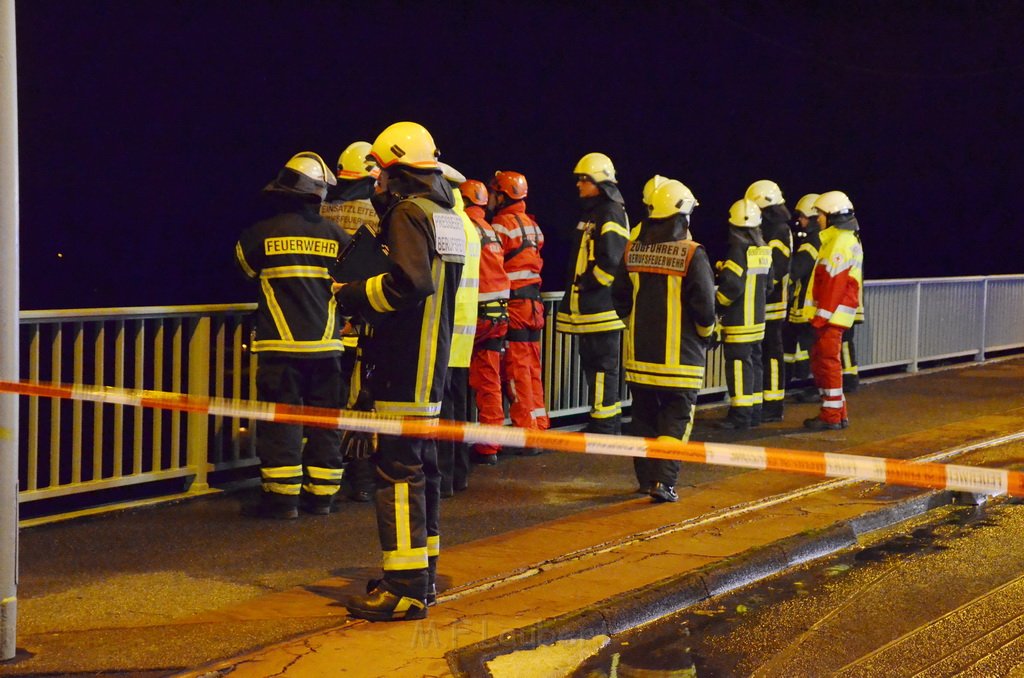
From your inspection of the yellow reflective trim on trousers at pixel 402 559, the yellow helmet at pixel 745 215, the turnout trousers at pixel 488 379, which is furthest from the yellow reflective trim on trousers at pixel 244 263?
the yellow helmet at pixel 745 215

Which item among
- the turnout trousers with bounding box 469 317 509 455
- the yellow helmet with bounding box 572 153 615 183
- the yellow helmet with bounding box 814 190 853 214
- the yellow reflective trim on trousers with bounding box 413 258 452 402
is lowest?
the turnout trousers with bounding box 469 317 509 455

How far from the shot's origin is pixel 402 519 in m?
5.57

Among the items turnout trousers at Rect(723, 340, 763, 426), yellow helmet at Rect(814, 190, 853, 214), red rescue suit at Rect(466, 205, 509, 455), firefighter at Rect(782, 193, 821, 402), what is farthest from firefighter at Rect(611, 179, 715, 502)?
firefighter at Rect(782, 193, 821, 402)

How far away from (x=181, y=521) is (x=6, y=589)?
2663 millimetres

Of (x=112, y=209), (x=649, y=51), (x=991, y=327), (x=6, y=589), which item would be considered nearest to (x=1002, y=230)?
(x=649, y=51)

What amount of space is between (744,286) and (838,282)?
0.88 meters

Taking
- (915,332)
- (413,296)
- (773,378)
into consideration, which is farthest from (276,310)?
(915,332)

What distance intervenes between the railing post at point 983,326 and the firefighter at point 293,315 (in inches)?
460

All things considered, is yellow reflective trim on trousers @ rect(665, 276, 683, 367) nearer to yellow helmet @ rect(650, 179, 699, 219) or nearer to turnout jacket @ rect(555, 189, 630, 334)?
yellow helmet @ rect(650, 179, 699, 219)

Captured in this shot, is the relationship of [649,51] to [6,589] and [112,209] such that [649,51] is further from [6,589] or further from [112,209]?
[6,589]

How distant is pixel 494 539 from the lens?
7.19m

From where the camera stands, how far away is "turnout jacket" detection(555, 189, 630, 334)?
33.0 ft

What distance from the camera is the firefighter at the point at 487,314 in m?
8.89

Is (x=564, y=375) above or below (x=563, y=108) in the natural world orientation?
below
